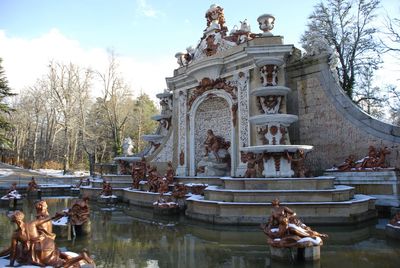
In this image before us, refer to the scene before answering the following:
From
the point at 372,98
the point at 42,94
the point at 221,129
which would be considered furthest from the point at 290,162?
the point at 42,94

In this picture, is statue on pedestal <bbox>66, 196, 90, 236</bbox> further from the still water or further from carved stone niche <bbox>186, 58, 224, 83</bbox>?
carved stone niche <bbox>186, 58, 224, 83</bbox>

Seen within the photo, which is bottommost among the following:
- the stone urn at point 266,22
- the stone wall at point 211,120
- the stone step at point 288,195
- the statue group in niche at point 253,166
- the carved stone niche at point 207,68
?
the stone step at point 288,195

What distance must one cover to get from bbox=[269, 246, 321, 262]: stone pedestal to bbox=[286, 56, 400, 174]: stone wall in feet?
22.5

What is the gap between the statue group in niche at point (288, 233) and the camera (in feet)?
17.6

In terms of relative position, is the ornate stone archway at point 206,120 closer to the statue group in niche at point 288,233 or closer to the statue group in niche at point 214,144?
the statue group in niche at point 214,144

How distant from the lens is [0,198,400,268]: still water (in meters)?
5.45

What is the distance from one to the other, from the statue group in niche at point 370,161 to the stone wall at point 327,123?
0.44 metres

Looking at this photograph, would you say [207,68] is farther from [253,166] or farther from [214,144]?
[253,166]

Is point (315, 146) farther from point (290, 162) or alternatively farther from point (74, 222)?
point (74, 222)

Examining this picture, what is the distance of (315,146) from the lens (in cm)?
1288

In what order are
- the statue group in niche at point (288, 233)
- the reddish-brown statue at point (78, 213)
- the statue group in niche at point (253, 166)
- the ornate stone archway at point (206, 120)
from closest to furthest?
the statue group in niche at point (288, 233) → the reddish-brown statue at point (78, 213) → the statue group in niche at point (253, 166) → the ornate stone archway at point (206, 120)

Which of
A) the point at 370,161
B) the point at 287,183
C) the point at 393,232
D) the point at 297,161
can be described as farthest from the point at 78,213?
the point at 370,161

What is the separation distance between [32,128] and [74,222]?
39482 millimetres

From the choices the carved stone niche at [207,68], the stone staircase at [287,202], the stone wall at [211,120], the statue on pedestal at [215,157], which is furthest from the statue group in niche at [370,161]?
the carved stone niche at [207,68]
